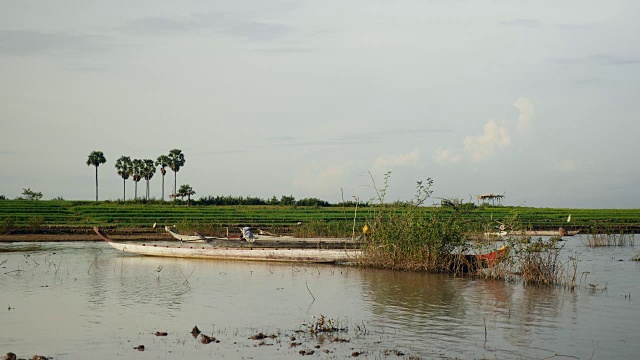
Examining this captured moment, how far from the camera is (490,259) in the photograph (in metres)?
23.4

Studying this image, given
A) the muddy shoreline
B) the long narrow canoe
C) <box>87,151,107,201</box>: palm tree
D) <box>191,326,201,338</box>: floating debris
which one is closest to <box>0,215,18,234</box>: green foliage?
the muddy shoreline

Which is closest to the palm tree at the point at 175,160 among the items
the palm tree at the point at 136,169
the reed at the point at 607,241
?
the palm tree at the point at 136,169

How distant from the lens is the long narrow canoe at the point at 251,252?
90.5 ft

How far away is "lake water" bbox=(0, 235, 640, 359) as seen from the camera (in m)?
13.2

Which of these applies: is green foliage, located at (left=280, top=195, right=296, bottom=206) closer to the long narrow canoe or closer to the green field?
the green field

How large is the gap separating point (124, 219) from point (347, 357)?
1717 inches

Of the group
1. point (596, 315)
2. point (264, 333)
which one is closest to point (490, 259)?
point (596, 315)

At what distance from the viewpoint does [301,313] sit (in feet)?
56.4

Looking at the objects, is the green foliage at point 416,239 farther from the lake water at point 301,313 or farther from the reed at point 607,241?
the reed at point 607,241

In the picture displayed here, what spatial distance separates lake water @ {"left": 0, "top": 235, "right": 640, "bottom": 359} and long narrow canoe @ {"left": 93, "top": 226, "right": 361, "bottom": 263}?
0.55 metres

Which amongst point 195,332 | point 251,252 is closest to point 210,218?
point 251,252

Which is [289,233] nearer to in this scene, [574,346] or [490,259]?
[490,259]

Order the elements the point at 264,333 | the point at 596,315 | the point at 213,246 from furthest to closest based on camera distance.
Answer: the point at 213,246 < the point at 596,315 < the point at 264,333

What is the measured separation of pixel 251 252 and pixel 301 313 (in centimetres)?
1212
